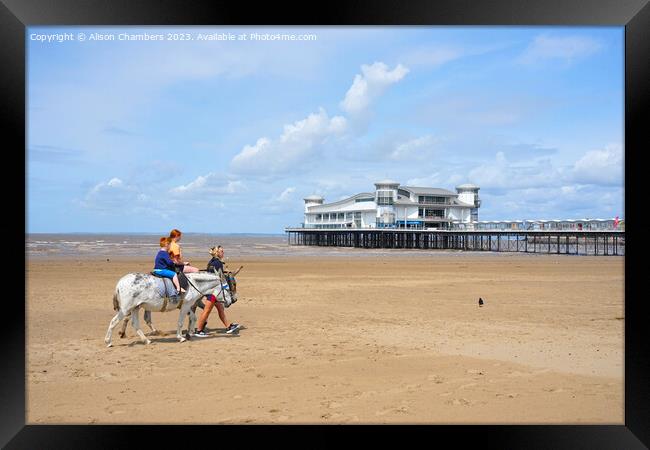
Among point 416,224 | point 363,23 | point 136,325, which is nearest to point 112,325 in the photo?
point 136,325

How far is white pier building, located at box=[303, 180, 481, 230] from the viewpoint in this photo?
233 ft

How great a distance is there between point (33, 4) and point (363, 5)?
3188 mm

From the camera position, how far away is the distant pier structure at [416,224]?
65.3 metres

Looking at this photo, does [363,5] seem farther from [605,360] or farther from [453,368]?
[605,360]

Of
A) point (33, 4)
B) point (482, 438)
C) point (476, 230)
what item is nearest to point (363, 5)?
point (33, 4)

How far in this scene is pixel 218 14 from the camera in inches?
208

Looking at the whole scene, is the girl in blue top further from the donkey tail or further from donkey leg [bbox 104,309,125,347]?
donkey leg [bbox 104,309,125,347]

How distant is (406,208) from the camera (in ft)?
236

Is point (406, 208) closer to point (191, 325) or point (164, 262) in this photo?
point (191, 325)

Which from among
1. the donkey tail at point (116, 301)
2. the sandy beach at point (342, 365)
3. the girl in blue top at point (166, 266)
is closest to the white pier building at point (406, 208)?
the sandy beach at point (342, 365)

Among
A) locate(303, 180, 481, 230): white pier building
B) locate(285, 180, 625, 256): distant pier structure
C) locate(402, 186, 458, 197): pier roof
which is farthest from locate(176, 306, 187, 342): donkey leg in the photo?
locate(402, 186, 458, 197): pier roof

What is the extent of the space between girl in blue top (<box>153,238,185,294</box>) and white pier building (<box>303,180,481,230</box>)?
202ft

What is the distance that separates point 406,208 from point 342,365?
214 feet

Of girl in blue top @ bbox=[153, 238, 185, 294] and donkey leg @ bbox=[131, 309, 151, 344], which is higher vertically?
girl in blue top @ bbox=[153, 238, 185, 294]
